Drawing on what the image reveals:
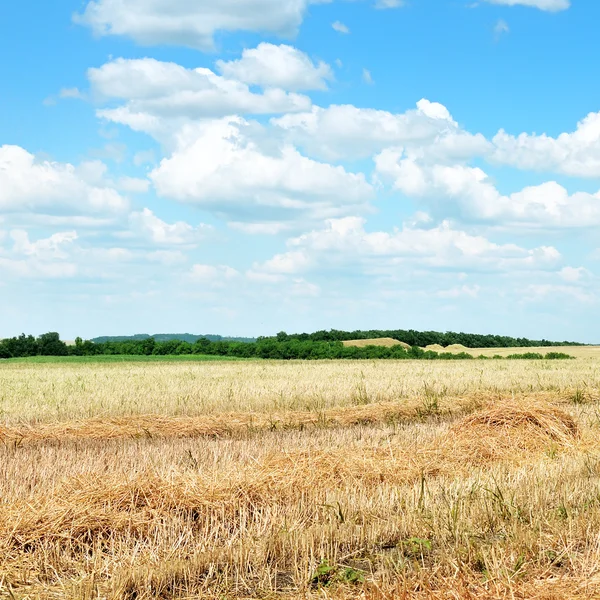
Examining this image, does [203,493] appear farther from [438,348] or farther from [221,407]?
[438,348]

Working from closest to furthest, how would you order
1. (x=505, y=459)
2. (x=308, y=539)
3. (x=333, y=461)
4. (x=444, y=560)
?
(x=444, y=560), (x=308, y=539), (x=333, y=461), (x=505, y=459)

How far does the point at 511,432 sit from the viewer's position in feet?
38.8

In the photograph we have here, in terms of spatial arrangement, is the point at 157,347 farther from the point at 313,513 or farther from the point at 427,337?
the point at 313,513

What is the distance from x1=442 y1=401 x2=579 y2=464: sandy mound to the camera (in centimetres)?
1038

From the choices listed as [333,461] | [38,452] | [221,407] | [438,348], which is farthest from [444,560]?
[438,348]

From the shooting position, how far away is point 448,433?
11648 millimetres

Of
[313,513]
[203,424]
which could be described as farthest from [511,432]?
[313,513]

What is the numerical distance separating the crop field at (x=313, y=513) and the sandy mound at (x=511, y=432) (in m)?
0.04

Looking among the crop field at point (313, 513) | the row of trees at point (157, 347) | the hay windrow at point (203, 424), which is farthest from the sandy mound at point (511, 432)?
the row of trees at point (157, 347)

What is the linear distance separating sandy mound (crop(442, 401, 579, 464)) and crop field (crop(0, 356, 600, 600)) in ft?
0.13

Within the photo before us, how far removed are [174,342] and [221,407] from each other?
1893 inches

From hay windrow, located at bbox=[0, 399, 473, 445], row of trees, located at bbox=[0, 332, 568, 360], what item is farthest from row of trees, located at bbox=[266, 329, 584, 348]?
hay windrow, located at bbox=[0, 399, 473, 445]

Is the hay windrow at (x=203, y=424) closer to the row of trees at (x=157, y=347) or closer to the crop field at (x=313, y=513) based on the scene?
the crop field at (x=313, y=513)

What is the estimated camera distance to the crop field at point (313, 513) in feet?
16.9
